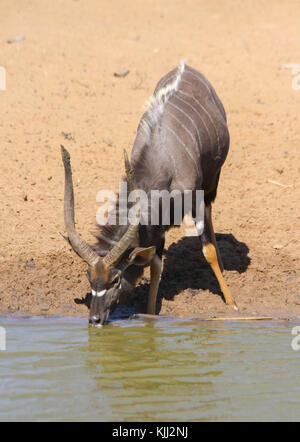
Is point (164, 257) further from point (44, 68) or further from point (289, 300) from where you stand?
point (44, 68)

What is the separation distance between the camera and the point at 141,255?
607cm

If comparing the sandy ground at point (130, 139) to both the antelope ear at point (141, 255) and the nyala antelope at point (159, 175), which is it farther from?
the antelope ear at point (141, 255)

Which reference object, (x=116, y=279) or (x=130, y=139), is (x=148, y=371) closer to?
(x=116, y=279)

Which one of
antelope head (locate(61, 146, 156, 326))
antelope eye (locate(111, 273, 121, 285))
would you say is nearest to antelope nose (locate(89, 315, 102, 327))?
antelope head (locate(61, 146, 156, 326))

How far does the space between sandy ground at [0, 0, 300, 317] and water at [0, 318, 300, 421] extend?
0.73 meters

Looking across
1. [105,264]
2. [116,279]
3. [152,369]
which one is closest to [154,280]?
[116,279]

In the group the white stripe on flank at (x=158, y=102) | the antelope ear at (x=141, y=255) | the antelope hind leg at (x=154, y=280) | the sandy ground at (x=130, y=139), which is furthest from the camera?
the sandy ground at (x=130, y=139)

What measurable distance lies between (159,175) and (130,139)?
3.88 m

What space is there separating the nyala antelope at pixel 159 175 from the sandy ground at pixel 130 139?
47 centimetres

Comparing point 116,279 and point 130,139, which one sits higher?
point 130,139

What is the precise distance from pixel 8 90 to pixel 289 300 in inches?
257

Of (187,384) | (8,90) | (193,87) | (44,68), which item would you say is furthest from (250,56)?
(187,384)

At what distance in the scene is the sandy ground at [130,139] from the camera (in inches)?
281

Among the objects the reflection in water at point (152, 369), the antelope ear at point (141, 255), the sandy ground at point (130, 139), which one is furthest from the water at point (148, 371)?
the sandy ground at point (130, 139)
